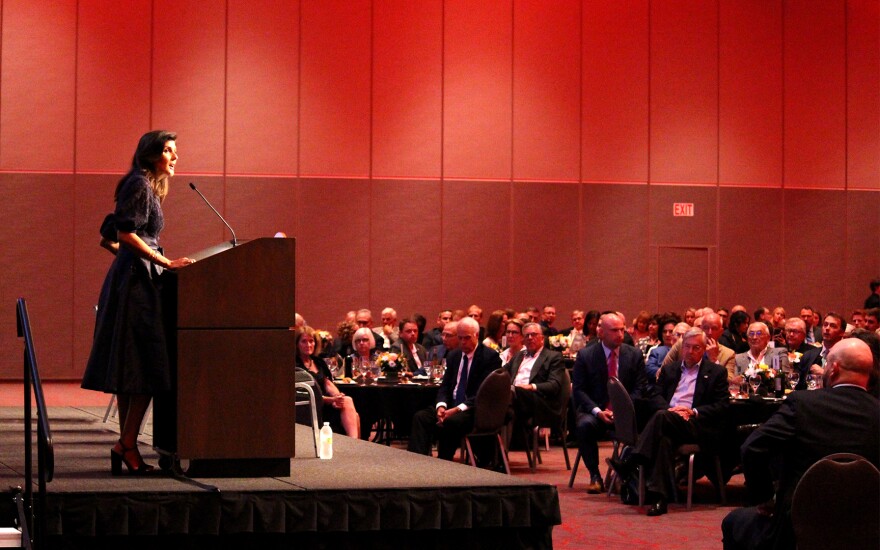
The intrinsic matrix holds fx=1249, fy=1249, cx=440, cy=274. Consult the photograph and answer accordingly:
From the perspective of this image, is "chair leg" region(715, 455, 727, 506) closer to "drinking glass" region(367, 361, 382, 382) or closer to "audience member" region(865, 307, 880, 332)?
"drinking glass" region(367, 361, 382, 382)

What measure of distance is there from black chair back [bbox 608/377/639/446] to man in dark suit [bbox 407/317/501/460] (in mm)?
1354

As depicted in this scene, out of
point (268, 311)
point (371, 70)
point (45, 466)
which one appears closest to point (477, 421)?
point (268, 311)

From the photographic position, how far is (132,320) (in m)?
4.79

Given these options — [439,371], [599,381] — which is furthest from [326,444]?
[439,371]

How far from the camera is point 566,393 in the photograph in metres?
9.83

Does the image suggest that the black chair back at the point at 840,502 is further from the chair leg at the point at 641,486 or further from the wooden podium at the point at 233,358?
the chair leg at the point at 641,486

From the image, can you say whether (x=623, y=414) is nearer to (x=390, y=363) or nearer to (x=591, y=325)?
(x=390, y=363)

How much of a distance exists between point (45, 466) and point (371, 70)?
13.4 metres

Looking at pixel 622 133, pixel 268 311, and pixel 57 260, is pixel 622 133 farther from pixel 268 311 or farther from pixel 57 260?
pixel 268 311

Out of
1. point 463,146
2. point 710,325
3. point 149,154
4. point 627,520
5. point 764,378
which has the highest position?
point 463,146

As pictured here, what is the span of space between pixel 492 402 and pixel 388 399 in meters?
1.25

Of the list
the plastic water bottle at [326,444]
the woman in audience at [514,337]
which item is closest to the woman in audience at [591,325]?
the woman in audience at [514,337]

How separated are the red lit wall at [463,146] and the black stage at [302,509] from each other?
11.4 meters

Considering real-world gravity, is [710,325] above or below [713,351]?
above
